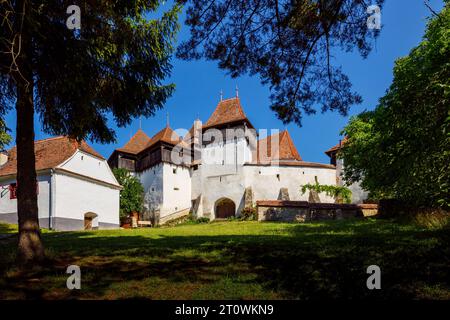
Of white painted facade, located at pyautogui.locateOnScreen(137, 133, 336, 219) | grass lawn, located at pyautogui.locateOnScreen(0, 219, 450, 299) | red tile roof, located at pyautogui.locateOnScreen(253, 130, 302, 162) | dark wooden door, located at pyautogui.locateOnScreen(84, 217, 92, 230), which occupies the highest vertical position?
red tile roof, located at pyautogui.locateOnScreen(253, 130, 302, 162)

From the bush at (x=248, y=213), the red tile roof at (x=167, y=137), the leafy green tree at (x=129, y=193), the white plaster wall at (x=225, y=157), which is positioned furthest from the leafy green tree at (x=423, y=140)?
the leafy green tree at (x=129, y=193)

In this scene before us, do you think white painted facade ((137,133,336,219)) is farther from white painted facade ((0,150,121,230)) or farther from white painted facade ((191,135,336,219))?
white painted facade ((0,150,121,230))

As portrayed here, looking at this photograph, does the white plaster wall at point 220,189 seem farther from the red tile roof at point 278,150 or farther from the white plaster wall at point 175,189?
the red tile roof at point 278,150

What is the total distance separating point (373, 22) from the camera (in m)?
6.68

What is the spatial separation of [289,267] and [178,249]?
3246 mm

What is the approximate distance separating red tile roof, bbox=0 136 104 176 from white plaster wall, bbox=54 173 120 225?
1.35 m

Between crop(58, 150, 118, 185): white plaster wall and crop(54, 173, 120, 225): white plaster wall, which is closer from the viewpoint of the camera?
crop(54, 173, 120, 225): white plaster wall

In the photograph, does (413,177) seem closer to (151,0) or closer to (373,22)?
(373,22)

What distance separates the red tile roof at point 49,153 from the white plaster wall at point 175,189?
11807mm

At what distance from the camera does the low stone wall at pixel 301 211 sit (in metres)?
25.5

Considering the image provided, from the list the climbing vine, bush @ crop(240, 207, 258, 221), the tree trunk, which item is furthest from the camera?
the climbing vine

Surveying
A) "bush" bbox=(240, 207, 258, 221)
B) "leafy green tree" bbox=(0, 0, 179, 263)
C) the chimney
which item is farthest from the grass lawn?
"bush" bbox=(240, 207, 258, 221)

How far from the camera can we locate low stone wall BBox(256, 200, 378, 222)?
25.5 m

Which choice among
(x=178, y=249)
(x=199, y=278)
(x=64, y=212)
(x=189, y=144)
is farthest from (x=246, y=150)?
(x=199, y=278)
